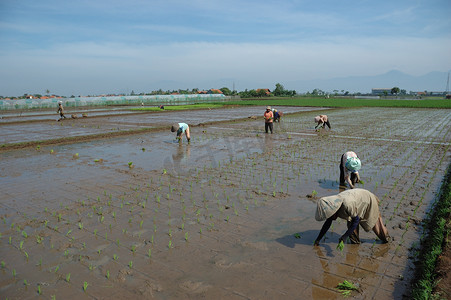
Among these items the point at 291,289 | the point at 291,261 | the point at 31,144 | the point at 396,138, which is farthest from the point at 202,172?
the point at 396,138

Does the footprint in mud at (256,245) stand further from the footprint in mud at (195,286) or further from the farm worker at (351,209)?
the footprint in mud at (195,286)

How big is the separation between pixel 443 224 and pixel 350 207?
2134 mm

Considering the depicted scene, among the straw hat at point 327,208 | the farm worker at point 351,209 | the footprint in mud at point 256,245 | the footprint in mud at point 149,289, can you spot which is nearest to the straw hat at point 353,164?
the farm worker at point 351,209

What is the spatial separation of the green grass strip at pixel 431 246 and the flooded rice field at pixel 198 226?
0.47 feet

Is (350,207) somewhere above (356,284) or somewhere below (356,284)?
above

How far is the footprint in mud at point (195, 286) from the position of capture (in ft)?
12.1

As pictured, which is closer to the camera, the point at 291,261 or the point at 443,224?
the point at 291,261

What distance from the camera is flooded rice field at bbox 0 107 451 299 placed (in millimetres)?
3818

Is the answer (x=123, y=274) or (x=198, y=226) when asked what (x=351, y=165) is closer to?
(x=198, y=226)

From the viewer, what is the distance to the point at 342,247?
4.39 m

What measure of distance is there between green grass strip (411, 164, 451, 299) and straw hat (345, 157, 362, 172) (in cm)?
148

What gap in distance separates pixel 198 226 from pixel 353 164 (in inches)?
132

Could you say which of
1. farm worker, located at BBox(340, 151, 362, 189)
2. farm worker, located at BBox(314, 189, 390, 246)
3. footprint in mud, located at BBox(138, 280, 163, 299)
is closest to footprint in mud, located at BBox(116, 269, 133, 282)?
footprint in mud, located at BBox(138, 280, 163, 299)

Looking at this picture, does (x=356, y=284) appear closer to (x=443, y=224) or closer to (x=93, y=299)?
(x=443, y=224)
